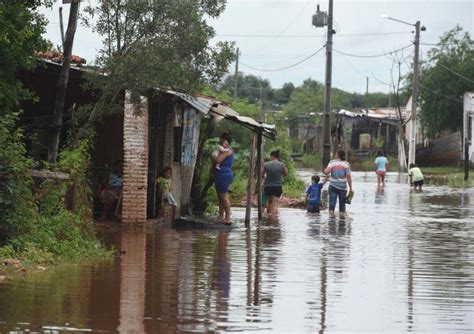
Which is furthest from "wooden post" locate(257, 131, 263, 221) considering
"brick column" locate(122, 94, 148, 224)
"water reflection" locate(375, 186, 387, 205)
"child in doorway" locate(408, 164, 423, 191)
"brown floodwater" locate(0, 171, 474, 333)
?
"child in doorway" locate(408, 164, 423, 191)

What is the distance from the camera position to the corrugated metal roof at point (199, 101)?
Answer: 674 inches

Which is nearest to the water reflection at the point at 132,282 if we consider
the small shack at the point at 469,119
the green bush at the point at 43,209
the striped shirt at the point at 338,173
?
the green bush at the point at 43,209

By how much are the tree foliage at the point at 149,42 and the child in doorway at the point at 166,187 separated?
125 inches

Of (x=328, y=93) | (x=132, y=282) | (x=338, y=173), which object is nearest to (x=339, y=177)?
(x=338, y=173)

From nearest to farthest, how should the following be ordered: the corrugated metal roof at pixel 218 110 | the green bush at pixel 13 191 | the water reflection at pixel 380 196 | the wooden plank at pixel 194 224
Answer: the green bush at pixel 13 191 → the corrugated metal roof at pixel 218 110 → the wooden plank at pixel 194 224 → the water reflection at pixel 380 196

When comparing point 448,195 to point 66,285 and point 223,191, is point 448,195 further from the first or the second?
point 66,285

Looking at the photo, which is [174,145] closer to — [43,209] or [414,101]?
[43,209]

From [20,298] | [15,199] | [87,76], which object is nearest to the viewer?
[20,298]

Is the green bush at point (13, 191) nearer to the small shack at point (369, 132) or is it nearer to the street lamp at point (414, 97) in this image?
the street lamp at point (414, 97)

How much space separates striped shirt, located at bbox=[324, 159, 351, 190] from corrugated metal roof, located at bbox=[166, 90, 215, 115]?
398 centimetres

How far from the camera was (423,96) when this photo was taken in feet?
207

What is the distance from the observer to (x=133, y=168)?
17234mm

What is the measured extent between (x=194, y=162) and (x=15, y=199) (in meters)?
8.95

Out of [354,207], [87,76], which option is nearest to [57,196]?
[87,76]
